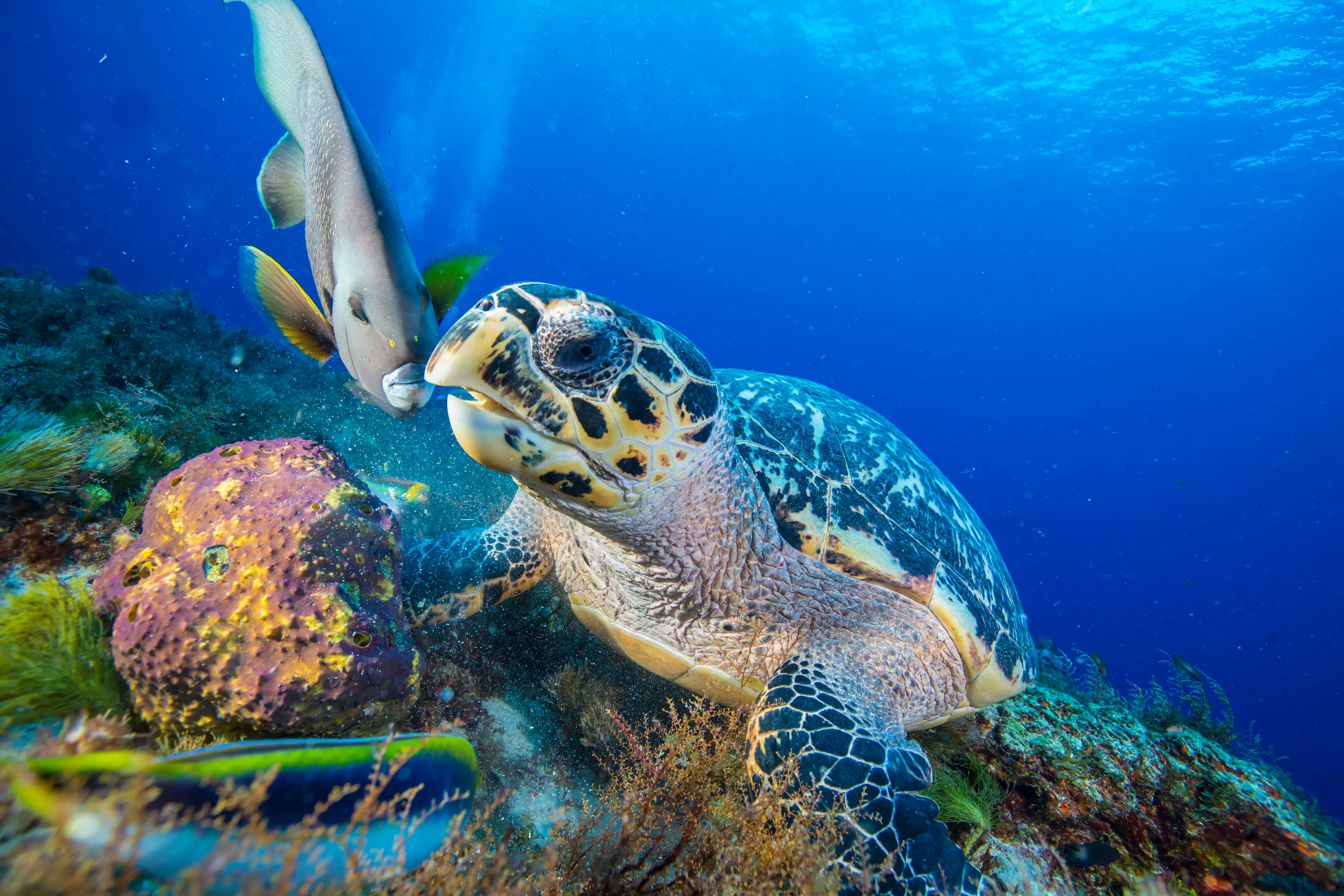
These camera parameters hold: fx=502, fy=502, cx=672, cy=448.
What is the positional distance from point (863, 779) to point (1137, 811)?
149 centimetres

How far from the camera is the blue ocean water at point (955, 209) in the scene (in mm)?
26016

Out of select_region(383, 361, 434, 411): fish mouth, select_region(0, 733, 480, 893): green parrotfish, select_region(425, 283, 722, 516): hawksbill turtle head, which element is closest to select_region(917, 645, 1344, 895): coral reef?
select_region(425, 283, 722, 516): hawksbill turtle head

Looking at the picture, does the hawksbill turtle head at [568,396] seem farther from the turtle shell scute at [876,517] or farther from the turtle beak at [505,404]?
the turtle shell scute at [876,517]

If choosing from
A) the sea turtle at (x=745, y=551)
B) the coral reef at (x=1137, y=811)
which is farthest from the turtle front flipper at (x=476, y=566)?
the coral reef at (x=1137, y=811)

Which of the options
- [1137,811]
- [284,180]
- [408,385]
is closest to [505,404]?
[408,385]

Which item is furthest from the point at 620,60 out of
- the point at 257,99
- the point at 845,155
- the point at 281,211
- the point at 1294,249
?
the point at 281,211

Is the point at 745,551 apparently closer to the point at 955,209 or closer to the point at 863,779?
the point at 863,779

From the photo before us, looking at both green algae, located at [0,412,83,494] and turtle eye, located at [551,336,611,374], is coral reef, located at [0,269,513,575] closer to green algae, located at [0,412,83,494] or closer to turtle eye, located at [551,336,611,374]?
green algae, located at [0,412,83,494]

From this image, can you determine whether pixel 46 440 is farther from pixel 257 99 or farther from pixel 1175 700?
pixel 257 99

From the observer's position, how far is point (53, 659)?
104 cm

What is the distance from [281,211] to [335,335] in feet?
2.77

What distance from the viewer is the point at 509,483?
6.62 m

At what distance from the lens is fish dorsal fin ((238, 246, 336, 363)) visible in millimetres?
1793

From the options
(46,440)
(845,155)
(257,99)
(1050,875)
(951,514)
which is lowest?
(46,440)
